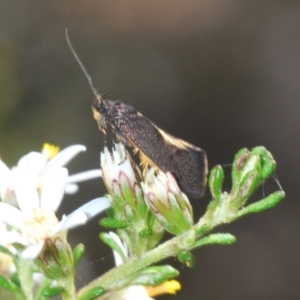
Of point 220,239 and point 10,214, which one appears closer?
point 220,239

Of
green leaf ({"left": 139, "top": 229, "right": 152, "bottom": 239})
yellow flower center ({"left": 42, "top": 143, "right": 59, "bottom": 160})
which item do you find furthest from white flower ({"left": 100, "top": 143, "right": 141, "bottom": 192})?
yellow flower center ({"left": 42, "top": 143, "right": 59, "bottom": 160})

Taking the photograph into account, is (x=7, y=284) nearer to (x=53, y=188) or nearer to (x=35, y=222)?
(x=35, y=222)

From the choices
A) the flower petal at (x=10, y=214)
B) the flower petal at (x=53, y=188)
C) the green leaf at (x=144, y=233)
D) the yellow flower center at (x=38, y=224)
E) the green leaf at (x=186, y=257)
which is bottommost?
the green leaf at (x=186, y=257)

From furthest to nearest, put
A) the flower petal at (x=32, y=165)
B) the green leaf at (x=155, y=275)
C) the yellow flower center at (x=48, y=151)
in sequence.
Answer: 1. the yellow flower center at (x=48, y=151)
2. the flower petal at (x=32, y=165)
3. the green leaf at (x=155, y=275)

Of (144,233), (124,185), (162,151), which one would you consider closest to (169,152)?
(162,151)

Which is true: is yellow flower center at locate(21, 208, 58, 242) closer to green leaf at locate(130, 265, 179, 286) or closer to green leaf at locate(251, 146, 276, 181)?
green leaf at locate(130, 265, 179, 286)

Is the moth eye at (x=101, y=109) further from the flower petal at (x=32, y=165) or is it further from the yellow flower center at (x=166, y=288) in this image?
the yellow flower center at (x=166, y=288)

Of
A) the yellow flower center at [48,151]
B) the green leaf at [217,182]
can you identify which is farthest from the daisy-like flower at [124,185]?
the yellow flower center at [48,151]
